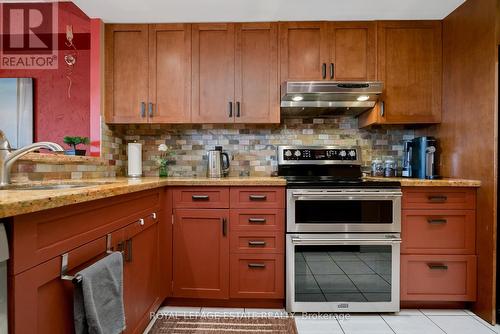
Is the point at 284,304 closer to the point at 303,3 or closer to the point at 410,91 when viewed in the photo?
the point at 410,91

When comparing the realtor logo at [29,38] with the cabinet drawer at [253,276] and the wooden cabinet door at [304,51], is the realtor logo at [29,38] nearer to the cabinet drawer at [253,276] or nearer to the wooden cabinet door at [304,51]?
the wooden cabinet door at [304,51]

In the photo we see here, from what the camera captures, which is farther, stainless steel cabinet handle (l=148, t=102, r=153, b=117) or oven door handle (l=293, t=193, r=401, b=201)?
stainless steel cabinet handle (l=148, t=102, r=153, b=117)

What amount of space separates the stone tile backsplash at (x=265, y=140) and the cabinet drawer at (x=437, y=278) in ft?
3.20

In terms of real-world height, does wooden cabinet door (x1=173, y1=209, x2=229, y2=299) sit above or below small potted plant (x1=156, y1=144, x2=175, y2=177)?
below

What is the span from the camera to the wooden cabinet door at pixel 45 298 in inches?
30.5

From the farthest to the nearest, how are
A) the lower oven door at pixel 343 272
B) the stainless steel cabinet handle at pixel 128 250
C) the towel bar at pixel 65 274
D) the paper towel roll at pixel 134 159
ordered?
the paper towel roll at pixel 134 159 → the lower oven door at pixel 343 272 → the stainless steel cabinet handle at pixel 128 250 → the towel bar at pixel 65 274

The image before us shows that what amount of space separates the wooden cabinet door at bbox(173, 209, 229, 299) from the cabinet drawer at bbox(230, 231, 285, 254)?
0.21 feet

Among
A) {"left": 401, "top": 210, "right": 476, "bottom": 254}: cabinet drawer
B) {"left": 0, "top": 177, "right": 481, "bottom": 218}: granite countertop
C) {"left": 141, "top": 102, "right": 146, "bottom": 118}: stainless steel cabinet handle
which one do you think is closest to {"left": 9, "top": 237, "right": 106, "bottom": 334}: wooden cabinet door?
{"left": 0, "top": 177, "right": 481, "bottom": 218}: granite countertop

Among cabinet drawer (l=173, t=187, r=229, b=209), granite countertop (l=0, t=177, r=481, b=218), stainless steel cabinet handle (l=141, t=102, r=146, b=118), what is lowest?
cabinet drawer (l=173, t=187, r=229, b=209)

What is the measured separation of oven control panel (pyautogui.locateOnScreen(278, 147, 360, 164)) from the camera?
2.66 meters

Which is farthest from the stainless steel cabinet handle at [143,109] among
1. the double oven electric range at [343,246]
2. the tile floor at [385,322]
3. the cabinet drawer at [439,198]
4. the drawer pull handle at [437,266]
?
the drawer pull handle at [437,266]

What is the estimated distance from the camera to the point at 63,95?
2541 mm

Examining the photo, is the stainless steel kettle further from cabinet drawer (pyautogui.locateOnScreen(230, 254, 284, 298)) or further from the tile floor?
the tile floor

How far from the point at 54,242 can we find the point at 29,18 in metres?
2.44
